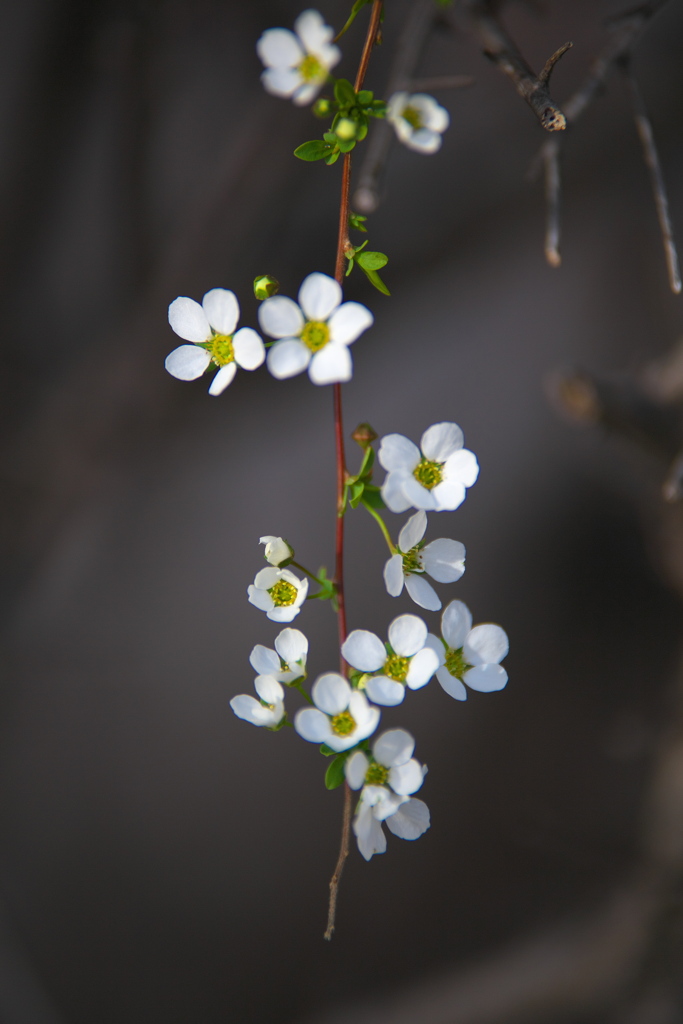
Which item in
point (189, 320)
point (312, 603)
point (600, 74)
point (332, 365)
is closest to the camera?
point (332, 365)

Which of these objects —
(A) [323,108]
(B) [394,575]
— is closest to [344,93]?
(A) [323,108]

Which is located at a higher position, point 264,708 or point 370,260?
point 370,260

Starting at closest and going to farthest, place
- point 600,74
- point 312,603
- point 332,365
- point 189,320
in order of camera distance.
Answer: point 332,365 < point 189,320 < point 600,74 < point 312,603

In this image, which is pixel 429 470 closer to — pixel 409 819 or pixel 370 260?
pixel 370 260

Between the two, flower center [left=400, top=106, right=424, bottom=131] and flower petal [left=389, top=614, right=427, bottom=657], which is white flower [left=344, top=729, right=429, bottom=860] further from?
flower center [left=400, top=106, right=424, bottom=131]

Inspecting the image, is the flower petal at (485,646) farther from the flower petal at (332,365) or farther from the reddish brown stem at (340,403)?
the flower petal at (332,365)

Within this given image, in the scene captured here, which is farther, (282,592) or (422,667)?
(282,592)

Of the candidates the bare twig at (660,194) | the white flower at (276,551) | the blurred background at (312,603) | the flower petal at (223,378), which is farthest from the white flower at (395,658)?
the blurred background at (312,603)
